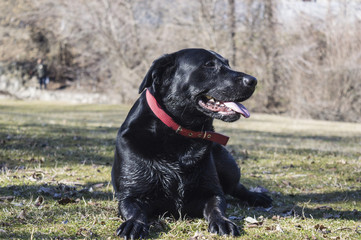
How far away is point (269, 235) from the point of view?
284 centimetres

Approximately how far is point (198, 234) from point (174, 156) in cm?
72

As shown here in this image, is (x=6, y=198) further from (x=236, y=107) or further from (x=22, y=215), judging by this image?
(x=236, y=107)

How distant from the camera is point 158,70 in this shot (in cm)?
332

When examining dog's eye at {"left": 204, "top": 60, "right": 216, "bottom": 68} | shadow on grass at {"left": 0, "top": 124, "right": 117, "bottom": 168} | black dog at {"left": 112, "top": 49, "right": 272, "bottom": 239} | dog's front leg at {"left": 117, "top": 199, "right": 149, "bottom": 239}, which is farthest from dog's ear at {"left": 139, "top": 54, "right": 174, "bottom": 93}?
shadow on grass at {"left": 0, "top": 124, "right": 117, "bottom": 168}

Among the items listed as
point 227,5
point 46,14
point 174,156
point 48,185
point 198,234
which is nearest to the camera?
point 198,234

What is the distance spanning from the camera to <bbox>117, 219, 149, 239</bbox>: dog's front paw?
8.80ft

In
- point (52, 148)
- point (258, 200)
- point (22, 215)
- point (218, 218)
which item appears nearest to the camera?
point (218, 218)

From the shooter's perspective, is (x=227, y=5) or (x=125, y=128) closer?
(x=125, y=128)

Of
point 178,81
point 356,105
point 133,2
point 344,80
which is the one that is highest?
point 178,81

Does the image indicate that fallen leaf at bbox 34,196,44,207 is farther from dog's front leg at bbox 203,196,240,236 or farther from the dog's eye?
the dog's eye

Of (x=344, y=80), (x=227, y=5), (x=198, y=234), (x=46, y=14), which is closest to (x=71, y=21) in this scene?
(x=46, y=14)

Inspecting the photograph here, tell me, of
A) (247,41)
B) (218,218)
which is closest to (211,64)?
(218,218)

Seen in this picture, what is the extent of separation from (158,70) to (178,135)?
1.93 ft

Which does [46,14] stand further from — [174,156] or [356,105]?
[174,156]
